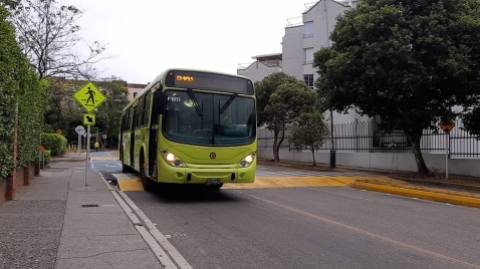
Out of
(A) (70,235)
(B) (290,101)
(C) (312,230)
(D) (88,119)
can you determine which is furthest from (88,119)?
(B) (290,101)

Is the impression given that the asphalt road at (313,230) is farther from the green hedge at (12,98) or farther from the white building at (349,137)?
the white building at (349,137)

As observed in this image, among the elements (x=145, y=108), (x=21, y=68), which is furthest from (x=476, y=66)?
(x=21, y=68)

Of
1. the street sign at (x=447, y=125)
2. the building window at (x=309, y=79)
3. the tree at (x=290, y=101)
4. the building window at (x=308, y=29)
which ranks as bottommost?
the street sign at (x=447, y=125)

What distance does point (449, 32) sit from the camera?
58.3 feet

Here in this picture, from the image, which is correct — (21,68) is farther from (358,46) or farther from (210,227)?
(358,46)

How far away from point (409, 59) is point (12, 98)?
43.9 feet

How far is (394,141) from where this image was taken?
2767 centimetres

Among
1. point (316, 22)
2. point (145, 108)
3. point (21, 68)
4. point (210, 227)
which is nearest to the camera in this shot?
point (210, 227)

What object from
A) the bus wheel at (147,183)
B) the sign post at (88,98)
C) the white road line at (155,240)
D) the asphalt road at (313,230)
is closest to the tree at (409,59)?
the asphalt road at (313,230)

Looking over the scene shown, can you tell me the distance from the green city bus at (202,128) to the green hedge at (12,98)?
3.39 meters

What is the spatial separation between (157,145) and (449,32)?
1224cm

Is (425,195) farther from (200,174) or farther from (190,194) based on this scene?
(190,194)

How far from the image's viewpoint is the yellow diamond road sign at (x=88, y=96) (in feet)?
50.8

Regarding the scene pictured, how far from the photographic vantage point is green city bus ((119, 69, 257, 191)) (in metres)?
12.0
